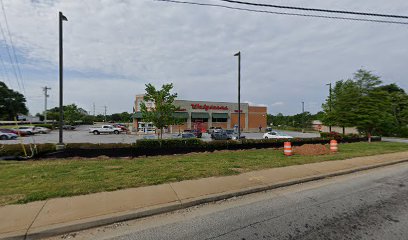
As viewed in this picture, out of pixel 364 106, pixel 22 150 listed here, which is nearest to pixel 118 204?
pixel 22 150

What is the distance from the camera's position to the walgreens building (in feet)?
139

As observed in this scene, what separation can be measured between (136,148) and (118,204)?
24.0ft

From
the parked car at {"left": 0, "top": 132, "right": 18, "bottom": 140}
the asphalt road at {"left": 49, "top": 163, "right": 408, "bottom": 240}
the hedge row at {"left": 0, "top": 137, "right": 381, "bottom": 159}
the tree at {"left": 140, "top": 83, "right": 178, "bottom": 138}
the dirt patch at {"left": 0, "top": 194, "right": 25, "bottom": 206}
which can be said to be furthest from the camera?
the parked car at {"left": 0, "top": 132, "right": 18, "bottom": 140}

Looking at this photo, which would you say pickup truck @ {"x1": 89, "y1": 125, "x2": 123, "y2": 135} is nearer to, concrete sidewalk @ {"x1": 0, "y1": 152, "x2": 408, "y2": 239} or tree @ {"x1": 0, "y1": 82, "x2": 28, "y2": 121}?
tree @ {"x1": 0, "y1": 82, "x2": 28, "y2": 121}

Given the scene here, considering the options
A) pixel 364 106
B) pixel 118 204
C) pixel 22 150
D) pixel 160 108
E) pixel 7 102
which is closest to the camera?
pixel 118 204

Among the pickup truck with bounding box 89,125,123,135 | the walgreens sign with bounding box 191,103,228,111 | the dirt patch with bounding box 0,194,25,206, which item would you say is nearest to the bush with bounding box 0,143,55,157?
the dirt patch with bounding box 0,194,25,206

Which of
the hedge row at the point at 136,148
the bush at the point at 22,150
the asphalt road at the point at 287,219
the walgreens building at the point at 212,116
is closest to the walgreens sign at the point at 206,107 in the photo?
the walgreens building at the point at 212,116

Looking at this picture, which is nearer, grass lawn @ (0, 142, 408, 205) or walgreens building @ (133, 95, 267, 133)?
grass lawn @ (0, 142, 408, 205)

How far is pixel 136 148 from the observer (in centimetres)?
1130

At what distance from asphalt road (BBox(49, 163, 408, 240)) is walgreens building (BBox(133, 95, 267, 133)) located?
116ft

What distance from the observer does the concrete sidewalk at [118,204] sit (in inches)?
A: 135

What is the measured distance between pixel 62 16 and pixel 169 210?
11.4 metres

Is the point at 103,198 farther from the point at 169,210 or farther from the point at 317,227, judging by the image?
the point at 317,227

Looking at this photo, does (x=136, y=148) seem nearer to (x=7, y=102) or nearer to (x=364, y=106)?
(x=364, y=106)
